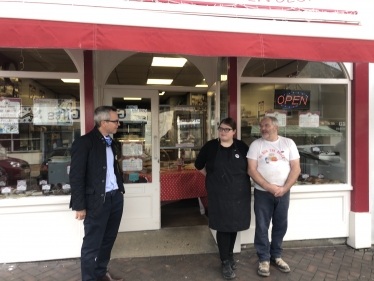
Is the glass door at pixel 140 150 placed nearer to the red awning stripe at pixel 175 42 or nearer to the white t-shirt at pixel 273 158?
the white t-shirt at pixel 273 158

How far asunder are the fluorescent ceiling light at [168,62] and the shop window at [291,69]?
62.4 inches

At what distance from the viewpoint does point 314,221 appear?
13.0ft

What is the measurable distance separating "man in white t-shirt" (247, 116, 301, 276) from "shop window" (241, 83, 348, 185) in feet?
2.57

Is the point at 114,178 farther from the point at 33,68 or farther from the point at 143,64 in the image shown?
the point at 143,64

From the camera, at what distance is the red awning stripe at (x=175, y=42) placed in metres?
2.34

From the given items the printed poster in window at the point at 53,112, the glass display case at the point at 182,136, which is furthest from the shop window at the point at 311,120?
the printed poster in window at the point at 53,112

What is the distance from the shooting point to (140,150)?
4.50m

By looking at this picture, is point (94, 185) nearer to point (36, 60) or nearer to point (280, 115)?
point (36, 60)

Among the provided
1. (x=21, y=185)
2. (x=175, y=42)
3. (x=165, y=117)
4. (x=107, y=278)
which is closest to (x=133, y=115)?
(x=165, y=117)

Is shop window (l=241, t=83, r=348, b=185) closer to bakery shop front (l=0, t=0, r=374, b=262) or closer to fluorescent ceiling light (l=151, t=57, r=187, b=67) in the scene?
bakery shop front (l=0, t=0, r=374, b=262)

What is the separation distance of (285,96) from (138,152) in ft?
7.94

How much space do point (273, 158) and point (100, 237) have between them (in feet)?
6.58

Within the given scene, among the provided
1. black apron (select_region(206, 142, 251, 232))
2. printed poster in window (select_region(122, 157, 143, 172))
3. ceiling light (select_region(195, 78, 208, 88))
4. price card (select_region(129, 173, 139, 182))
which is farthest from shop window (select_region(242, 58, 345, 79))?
price card (select_region(129, 173, 139, 182))

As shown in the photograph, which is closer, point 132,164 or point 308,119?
point 308,119
